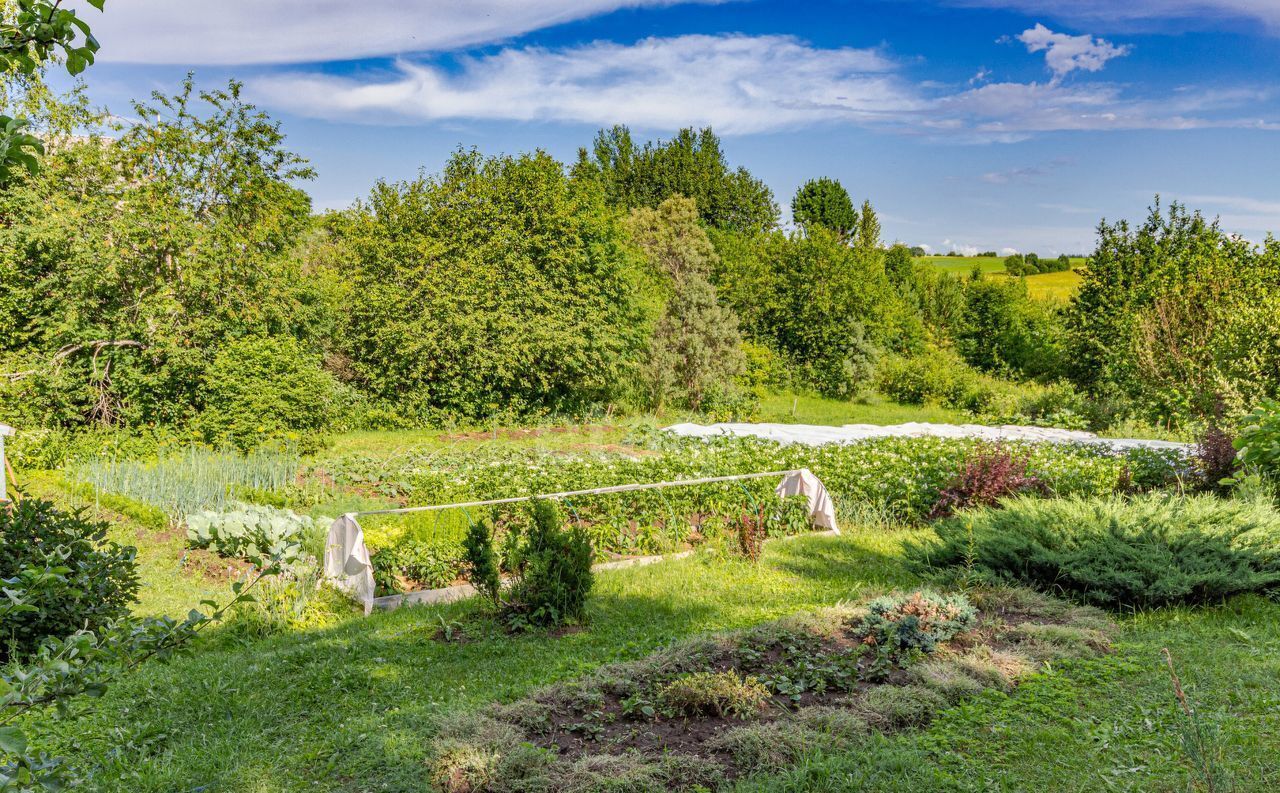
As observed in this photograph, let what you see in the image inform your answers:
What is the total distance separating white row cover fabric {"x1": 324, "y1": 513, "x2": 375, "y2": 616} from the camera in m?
6.55

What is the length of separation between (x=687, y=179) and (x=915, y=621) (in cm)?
3346

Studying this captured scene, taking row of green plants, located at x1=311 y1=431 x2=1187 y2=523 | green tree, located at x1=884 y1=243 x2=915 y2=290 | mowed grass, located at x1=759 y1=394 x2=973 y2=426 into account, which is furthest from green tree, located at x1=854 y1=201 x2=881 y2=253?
row of green plants, located at x1=311 y1=431 x2=1187 y2=523

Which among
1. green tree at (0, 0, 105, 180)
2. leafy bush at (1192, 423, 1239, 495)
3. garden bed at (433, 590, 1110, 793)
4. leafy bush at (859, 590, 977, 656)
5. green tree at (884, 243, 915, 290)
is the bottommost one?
garden bed at (433, 590, 1110, 793)

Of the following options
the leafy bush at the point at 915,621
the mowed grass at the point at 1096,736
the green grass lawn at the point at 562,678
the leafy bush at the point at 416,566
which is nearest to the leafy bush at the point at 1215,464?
the green grass lawn at the point at 562,678

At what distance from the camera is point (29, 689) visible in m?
1.42

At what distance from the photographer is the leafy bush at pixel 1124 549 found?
5676 millimetres

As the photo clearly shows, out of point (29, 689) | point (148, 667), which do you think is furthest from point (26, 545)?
point (29, 689)

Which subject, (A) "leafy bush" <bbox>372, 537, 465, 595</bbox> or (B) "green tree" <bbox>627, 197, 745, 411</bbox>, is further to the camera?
(B) "green tree" <bbox>627, 197, 745, 411</bbox>

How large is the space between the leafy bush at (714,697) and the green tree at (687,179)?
3292 cm

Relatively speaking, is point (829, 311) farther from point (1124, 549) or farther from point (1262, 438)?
point (1124, 549)

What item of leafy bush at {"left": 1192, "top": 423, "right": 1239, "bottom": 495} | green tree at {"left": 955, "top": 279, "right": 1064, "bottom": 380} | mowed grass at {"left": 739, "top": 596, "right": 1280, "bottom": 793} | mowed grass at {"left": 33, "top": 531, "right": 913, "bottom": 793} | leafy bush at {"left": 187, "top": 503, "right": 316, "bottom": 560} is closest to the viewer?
mowed grass at {"left": 739, "top": 596, "right": 1280, "bottom": 793}

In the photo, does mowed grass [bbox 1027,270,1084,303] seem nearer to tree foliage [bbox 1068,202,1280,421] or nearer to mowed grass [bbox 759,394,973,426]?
tree foliage [bbox 1068,202,1280,421]

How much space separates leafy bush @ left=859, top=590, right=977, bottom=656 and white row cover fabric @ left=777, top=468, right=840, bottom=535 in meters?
3.51

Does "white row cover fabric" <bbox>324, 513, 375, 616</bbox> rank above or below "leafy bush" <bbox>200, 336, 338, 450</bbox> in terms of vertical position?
below
